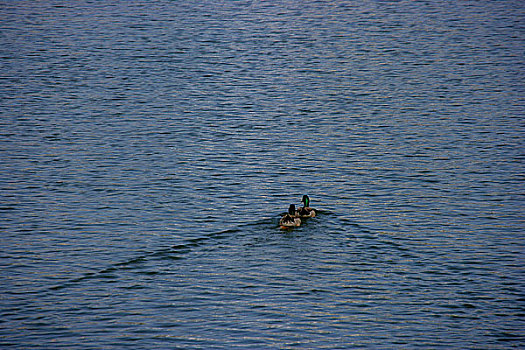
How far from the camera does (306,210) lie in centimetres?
2853

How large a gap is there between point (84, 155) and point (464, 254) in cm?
1904

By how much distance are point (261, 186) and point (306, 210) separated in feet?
15.4

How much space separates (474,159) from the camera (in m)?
36.0

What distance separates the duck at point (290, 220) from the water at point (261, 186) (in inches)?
13.9

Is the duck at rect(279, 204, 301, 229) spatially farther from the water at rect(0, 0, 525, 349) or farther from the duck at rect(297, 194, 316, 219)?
the duck at rect(297, 194, 316, 219)

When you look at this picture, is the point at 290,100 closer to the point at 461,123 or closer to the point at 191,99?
the point at 191,99

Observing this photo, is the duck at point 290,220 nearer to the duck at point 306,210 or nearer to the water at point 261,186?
the water at point 261,186

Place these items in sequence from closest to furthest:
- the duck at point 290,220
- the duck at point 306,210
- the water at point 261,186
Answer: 1. the water at point 261,186
2. the duck at point 290,220
3. the duck at point 306,210

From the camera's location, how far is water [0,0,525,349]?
22.3 meters

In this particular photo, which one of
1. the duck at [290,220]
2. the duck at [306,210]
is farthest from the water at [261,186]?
the duck at [306,210]

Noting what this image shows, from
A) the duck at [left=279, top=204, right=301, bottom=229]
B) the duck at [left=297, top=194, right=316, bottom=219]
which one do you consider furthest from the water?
the duck at [left=297, top=194, right=316, bottom=219]

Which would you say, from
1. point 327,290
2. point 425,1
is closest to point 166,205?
point 327,290

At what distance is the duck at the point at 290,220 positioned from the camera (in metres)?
27.4

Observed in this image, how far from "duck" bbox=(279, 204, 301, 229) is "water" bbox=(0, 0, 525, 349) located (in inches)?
13.9
